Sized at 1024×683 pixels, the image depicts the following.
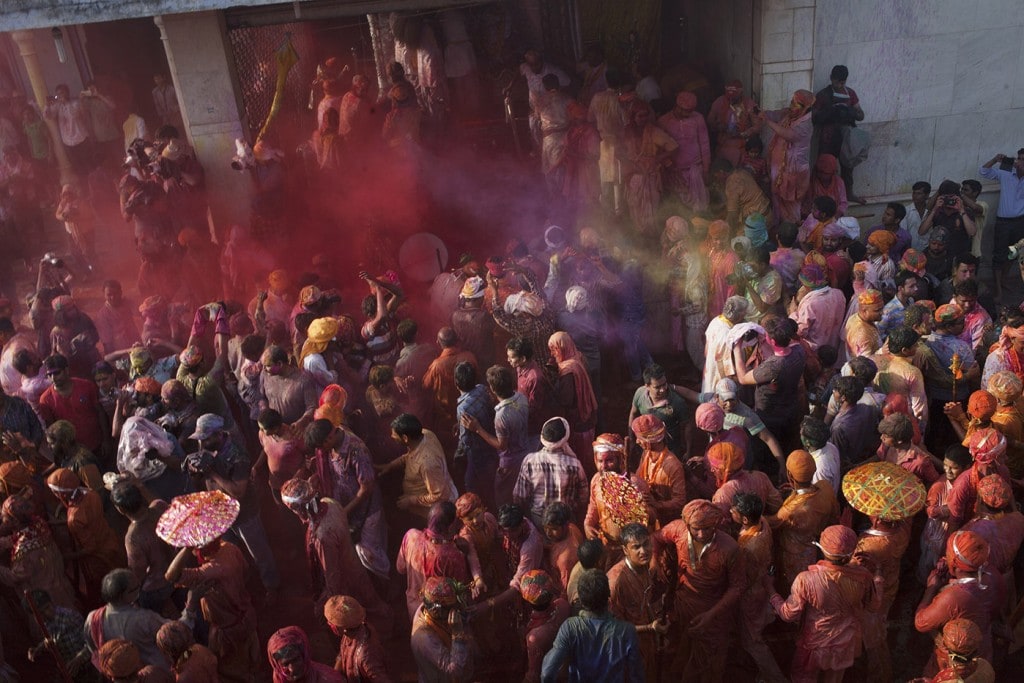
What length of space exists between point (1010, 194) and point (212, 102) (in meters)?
9.48

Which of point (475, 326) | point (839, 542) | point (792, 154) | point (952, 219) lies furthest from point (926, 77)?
point (839, 542)

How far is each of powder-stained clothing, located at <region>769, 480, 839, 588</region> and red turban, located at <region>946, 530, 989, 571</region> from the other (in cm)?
78

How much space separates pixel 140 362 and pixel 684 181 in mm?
6690

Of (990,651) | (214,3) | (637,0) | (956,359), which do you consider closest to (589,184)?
(637,0)

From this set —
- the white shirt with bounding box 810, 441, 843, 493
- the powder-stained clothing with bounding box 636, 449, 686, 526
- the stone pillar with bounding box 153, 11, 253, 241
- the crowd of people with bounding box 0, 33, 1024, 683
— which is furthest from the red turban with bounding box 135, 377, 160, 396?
the white shirt with bounding box 810, 441, 843, 493

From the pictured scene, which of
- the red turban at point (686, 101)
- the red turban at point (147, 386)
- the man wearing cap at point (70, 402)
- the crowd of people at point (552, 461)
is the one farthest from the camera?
the red turban at point (686, 101)

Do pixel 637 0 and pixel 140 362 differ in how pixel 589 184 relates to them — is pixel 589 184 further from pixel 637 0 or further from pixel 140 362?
pixel 140 362

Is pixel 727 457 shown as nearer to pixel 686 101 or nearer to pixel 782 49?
pixel 686 101

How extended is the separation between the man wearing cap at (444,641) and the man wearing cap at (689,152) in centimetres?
734

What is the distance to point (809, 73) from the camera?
10812mm

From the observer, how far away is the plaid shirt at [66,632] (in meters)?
5.85

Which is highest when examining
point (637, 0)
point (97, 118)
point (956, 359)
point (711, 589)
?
point (637, 0)

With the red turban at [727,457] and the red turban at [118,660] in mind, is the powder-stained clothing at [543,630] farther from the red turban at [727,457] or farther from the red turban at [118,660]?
the red turban at [118,660]

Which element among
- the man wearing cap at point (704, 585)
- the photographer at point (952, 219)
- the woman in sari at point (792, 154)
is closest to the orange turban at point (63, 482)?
the man wearing cap at point (704, 585)
